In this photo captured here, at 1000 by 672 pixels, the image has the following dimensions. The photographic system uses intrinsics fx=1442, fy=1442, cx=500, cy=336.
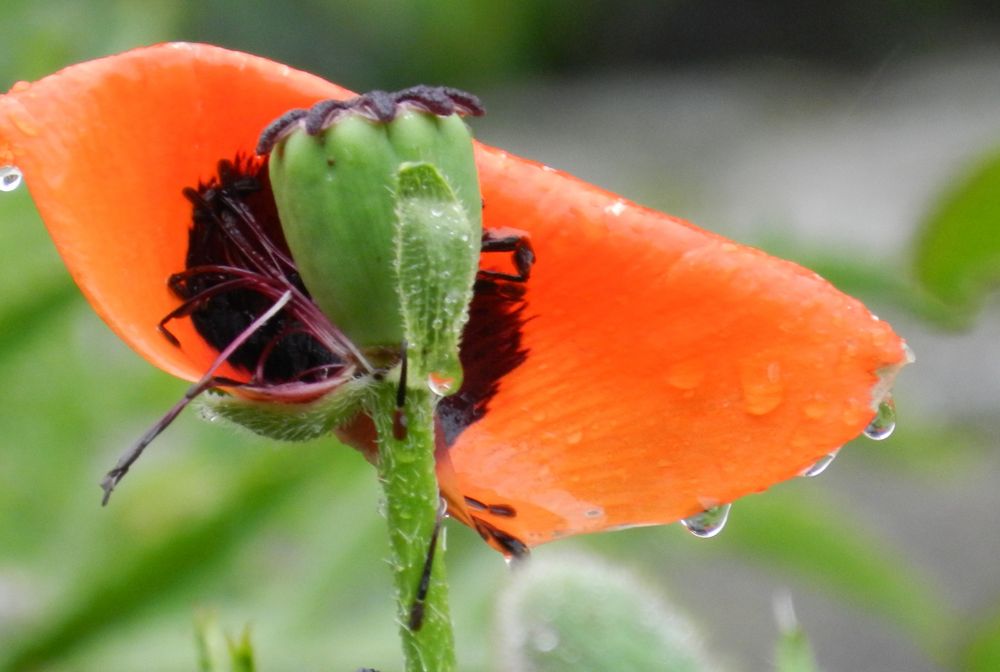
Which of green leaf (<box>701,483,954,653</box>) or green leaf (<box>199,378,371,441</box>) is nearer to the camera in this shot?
green leaf (<box>199,378,371,441</box>)

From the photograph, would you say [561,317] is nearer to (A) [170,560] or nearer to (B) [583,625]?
(B) [583,625]

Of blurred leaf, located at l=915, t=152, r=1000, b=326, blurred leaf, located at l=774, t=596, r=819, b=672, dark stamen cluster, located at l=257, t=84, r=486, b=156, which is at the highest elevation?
dark stamen cluster, located at l=257, t=84, r=486, b=156

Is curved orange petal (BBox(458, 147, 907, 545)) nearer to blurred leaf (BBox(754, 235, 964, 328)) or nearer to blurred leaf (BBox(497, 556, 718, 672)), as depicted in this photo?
blurred leaf (BBox(497, 556, 718, 672))

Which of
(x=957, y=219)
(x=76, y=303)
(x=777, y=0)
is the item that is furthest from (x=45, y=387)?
(x=777, y=0)

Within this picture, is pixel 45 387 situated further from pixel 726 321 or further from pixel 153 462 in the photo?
pixel 726 321

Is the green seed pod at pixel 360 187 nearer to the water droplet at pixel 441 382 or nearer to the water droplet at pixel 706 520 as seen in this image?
the water droplet at pixel 441 382

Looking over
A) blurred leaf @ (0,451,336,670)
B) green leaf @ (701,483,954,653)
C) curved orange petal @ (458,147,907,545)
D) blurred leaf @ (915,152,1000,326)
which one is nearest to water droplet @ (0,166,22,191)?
curved orange petal @ (458,147,907,545)
